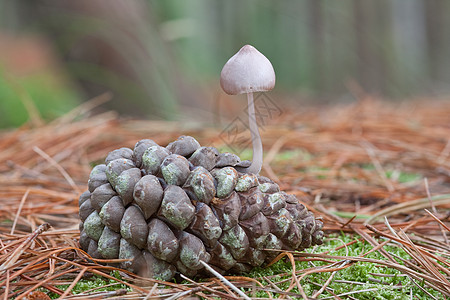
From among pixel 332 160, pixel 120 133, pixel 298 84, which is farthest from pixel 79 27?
pixel 298 84

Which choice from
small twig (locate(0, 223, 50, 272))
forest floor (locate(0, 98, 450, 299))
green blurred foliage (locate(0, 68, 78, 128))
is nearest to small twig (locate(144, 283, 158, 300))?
forest floor (locate(0, 98, 450, 299))

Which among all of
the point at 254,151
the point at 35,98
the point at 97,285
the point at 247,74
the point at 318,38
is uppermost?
the point at 318,38

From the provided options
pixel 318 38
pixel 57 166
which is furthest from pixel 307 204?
pixel 318 38

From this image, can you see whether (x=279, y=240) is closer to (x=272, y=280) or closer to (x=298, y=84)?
(x=272, y=280)

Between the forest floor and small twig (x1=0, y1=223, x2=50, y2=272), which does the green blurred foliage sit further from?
small twig (x1=0, y1=223, x2=50, y2=272)

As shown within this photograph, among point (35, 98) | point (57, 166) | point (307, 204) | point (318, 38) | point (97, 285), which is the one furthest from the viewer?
point (318, 38)

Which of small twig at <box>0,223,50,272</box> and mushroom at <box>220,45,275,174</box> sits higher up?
mushroom at <box>220,45,275,174</box>

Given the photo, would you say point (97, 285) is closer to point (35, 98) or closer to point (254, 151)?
point (254, 151)
